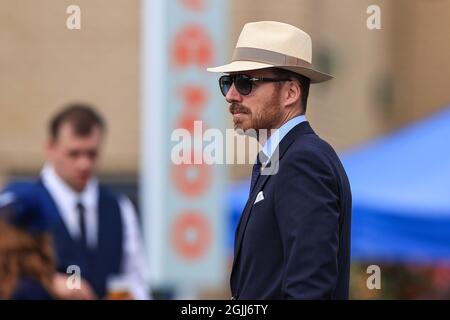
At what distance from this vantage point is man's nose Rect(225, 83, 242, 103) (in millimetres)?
3637

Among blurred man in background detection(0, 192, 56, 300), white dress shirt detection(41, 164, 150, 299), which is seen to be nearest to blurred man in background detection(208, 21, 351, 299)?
blurred man in background detection(0, 192, 56, 300)

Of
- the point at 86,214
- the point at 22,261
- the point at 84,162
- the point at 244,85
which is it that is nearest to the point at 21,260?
the point at 22,261

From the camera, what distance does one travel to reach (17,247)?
5.54 metres

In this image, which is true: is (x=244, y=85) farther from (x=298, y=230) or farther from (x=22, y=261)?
(x=22, y=261)

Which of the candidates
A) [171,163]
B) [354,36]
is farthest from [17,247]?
[354,36]

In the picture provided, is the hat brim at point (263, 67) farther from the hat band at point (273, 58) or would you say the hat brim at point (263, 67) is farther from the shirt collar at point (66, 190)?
the shirt collar at point (66, 190)

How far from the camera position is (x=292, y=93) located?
367 centimetres

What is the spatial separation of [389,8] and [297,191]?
13.3 meters

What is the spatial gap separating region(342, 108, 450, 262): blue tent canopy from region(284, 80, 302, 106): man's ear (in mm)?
4891


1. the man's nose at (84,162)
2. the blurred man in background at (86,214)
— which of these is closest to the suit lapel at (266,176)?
the blurred man in background at (86,214)

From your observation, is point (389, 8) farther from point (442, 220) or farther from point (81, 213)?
point (81, 213)

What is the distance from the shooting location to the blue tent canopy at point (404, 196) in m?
8.52

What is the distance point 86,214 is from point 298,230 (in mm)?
2986

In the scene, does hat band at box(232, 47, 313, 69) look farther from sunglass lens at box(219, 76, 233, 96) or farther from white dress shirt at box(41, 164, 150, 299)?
white dress shirt at box(41, 164, 150, 299)
